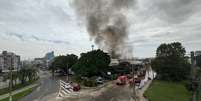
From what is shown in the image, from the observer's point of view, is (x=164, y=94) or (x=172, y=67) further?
(x=172, y=67)

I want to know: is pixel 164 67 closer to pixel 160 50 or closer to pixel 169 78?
pixel 169 78

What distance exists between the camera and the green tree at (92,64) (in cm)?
6719

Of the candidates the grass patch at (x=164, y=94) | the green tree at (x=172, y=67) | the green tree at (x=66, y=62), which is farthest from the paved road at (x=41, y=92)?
the green tree at (x=172, y=67)

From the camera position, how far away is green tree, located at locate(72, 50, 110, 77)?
6719 centimetres

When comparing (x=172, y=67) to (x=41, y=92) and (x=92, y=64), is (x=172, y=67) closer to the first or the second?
(x=92, y=64)

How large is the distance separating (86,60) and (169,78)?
88.0 ft

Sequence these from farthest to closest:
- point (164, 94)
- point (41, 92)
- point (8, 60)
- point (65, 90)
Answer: point (8, 60) < point (41, 92) < point (164, 94) < point (65, 90)

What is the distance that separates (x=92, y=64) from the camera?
69312mm

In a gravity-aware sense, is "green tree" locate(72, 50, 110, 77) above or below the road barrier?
above

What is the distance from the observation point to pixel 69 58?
3927 inches

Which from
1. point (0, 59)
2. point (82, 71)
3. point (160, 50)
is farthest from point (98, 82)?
point (0, 59)

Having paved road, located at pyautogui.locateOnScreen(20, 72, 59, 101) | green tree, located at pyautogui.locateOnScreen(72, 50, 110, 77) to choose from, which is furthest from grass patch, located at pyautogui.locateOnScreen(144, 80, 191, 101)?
green tree, located at pyautogui.locateOnScreen(72, 50, 110, 77)

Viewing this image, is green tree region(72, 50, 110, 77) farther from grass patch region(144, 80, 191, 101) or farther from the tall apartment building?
grass patch region(144, 80, 191, 101)

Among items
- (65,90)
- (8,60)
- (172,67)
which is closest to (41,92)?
(65,90)
